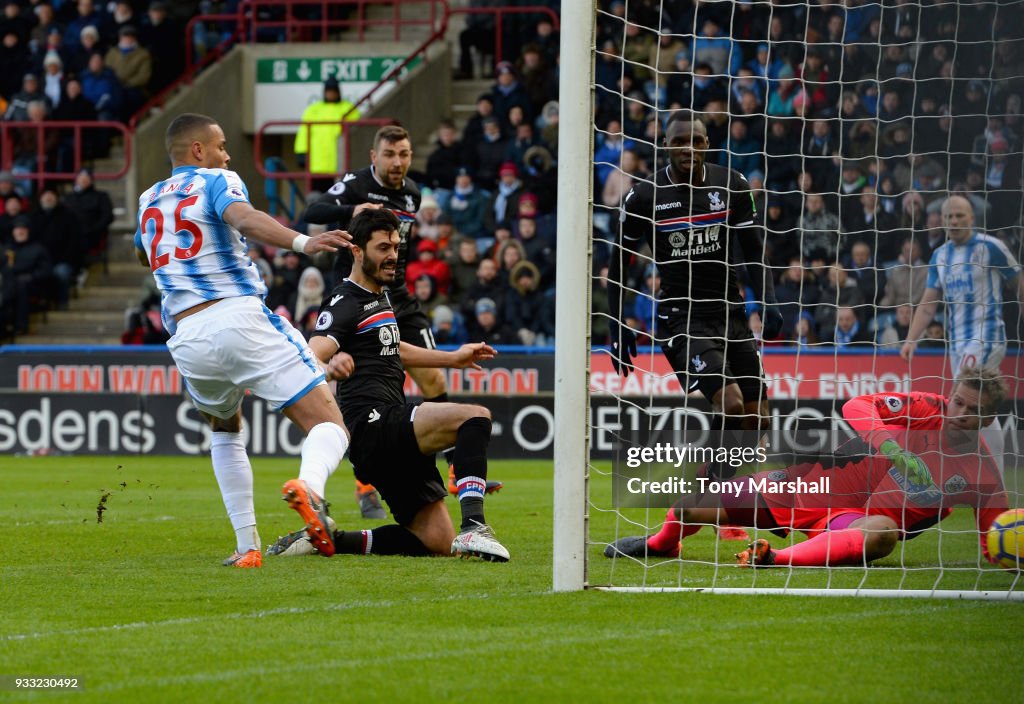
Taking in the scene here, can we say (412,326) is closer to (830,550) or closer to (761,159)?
(830,550)

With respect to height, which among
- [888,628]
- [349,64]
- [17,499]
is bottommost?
[17,499]

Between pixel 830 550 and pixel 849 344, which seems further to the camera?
pixel 849 344

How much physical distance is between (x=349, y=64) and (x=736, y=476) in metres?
16.7

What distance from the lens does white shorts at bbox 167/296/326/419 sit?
21.5 feet

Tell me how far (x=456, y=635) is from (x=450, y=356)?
2.45 metres

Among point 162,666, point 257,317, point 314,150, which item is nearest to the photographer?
point 162,666

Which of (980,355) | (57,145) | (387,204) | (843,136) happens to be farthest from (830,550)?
(57,145)

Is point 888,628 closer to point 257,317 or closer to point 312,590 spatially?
point 312,590

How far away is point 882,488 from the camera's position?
6750 millimetres

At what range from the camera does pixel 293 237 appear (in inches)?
242

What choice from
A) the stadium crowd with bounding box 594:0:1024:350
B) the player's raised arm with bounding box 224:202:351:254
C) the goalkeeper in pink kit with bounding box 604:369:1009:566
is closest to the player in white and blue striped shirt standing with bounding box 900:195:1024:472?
the stadium crowd with bounding box 594:0:1024:350

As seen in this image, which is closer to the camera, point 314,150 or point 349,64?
point 314,150

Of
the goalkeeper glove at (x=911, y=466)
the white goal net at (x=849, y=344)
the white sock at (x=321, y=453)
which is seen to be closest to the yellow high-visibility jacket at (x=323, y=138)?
the white goal net at (x=849, y=344)

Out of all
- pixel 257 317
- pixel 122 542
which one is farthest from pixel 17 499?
pixel 257 317
